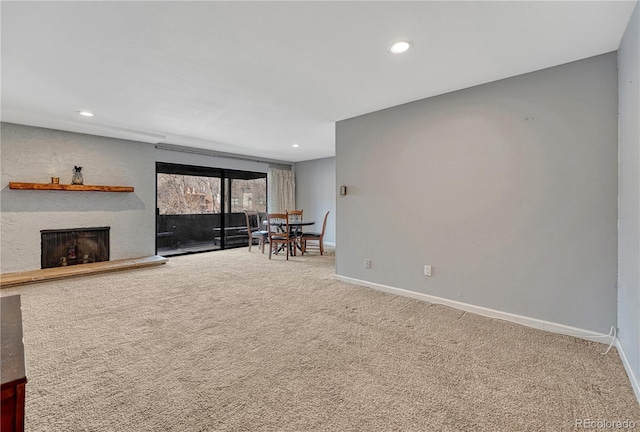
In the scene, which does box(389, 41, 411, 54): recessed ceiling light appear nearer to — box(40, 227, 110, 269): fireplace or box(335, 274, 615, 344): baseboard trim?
box(335, 274, 615, 344): baseboard trim

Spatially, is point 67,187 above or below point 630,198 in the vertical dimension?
above

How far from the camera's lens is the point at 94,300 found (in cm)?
336

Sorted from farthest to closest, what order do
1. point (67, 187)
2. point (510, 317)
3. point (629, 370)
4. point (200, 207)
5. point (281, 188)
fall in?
point (281, 188), point (200, 207), point (67, 187), point (510, 317), point (629, 370)

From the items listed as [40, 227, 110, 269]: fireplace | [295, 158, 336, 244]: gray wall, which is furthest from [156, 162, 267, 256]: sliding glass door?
[295, 158, 336, 244]: gray wall

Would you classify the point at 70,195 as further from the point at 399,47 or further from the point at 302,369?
the point at 399,47

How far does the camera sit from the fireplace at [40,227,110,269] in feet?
15.2

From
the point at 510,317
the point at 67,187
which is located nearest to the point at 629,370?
the point at 510,317

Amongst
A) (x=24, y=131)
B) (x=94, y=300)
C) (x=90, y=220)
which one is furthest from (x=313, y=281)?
(x=24, y=131)

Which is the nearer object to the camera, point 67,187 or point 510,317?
point 510,317

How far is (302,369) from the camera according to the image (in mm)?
1954

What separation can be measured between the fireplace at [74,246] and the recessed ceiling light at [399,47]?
5.52m

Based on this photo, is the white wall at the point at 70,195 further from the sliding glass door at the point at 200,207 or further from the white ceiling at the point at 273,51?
the white ceiling at the point at 273,51

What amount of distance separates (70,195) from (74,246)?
2.86 feet

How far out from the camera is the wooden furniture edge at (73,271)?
399cm
